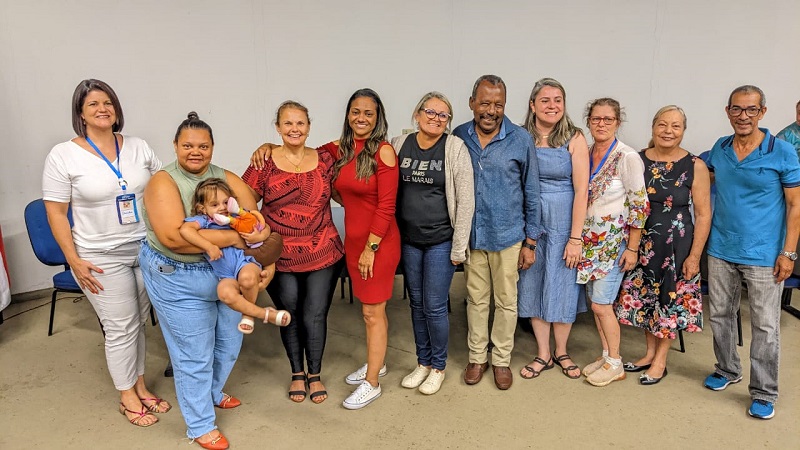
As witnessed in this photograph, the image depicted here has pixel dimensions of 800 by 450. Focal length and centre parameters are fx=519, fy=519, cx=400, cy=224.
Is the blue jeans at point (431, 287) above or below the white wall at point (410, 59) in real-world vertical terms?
below

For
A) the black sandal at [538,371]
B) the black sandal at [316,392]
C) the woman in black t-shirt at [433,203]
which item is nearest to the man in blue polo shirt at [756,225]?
the black sandal at [538,371]

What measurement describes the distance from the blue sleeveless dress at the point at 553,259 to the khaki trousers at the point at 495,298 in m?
0.16

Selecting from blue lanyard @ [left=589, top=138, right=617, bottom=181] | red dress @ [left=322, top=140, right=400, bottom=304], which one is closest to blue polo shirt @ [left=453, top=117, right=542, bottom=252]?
blue lanyard @ [left=589, top=138, right=617, bottom=181]

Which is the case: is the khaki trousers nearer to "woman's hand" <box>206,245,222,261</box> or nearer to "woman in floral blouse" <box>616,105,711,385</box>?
"woman in floral blouse" <box>616,105,711,385</box>

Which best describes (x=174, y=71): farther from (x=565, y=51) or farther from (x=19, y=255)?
(x=565, y=51)

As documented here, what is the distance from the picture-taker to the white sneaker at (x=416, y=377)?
9.50 feet

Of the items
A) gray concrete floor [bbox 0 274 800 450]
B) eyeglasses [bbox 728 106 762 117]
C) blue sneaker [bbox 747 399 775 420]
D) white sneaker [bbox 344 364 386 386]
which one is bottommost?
gray concrete floor [bbox 0 274 800 450]

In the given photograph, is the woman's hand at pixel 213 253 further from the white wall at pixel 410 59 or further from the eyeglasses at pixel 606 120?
the white wall at pixel 410 59

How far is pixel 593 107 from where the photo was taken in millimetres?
2713

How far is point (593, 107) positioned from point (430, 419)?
1.81 m

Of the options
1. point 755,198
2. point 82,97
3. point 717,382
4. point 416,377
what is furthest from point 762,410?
point 82,97

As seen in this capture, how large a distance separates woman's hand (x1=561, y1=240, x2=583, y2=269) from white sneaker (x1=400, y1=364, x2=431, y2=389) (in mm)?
989

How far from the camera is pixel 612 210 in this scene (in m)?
2.72

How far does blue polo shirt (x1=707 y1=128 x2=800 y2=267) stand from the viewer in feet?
8.05
